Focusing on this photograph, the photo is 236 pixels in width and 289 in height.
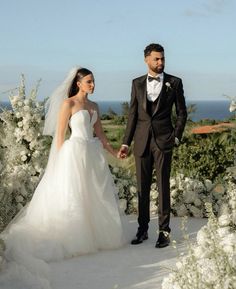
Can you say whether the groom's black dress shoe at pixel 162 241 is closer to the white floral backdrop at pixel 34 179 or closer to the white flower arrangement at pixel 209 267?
the white floral backdrop at pixel 34 179

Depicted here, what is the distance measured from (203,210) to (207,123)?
6.73m

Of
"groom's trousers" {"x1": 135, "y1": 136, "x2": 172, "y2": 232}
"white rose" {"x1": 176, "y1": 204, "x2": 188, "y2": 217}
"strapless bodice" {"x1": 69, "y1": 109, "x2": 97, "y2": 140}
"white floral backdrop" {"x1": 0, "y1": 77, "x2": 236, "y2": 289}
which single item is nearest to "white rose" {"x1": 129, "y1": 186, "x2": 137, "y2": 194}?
"white floral backdrop" {"x1": 0, "y1": 77, "x2": 236, "y2": 289}

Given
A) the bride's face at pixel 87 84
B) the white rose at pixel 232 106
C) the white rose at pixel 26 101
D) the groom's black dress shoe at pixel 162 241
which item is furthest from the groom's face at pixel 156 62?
the white rose at pixel 26 101

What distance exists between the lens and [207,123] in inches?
644

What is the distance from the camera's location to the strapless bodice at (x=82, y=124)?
7512 mm

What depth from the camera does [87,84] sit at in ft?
24.6

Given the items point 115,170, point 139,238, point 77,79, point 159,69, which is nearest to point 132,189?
point 115,170

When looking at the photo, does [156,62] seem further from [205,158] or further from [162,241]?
[205,158]

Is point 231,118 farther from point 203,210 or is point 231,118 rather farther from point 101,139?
point 101,139

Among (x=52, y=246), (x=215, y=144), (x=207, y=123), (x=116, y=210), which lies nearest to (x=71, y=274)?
(x=52, y=246)

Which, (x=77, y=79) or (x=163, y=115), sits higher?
(x=77, y=79)

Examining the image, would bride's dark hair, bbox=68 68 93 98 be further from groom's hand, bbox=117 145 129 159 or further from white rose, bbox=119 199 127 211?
white rose, bbox=119 199 127 211

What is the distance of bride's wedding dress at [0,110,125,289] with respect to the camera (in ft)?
24.0

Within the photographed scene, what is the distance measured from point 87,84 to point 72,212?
1.58 metres
